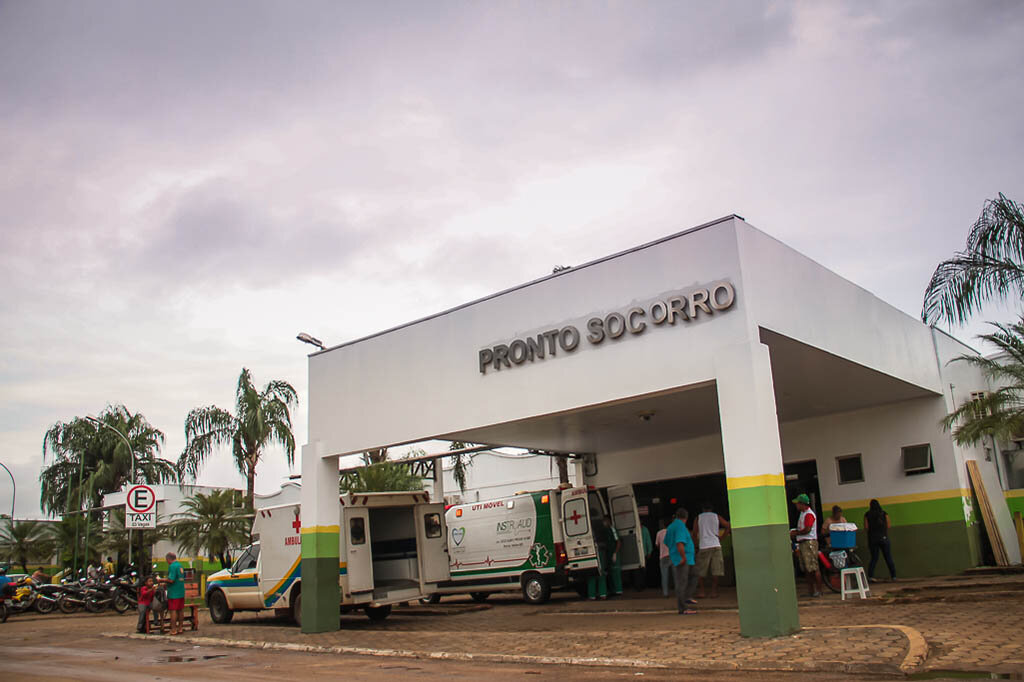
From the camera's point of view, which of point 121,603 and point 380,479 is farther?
point 380,479

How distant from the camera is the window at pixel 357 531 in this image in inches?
646

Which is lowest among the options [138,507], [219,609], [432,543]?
[219,609]

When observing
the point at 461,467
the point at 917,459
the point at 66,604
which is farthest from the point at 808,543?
the point at 66,604

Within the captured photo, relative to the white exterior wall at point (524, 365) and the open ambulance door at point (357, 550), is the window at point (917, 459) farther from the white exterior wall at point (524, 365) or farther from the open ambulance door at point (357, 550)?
the open ambulance door at point (357, 550)

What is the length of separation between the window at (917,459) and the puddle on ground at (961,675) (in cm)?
997

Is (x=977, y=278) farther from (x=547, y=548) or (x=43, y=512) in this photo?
(x=43, y=512)

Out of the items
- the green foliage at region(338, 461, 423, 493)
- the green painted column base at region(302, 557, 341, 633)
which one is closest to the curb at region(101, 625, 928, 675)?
the green painted column base at region(302, 557, 341, 633)

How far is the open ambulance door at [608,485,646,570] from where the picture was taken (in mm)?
18094

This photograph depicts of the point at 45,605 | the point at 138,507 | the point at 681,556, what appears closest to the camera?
the point at 681,556

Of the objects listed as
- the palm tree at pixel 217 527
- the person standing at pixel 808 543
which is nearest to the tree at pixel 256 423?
the palm tree at pixel 217 527

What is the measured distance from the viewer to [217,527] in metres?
29.2

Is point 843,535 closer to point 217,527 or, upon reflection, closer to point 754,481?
point 754,481

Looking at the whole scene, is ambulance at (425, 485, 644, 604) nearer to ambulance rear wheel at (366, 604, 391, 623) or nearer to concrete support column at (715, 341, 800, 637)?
ambulance rear wheel at (366, 604, 391, 623)

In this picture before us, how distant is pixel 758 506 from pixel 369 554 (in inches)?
357
